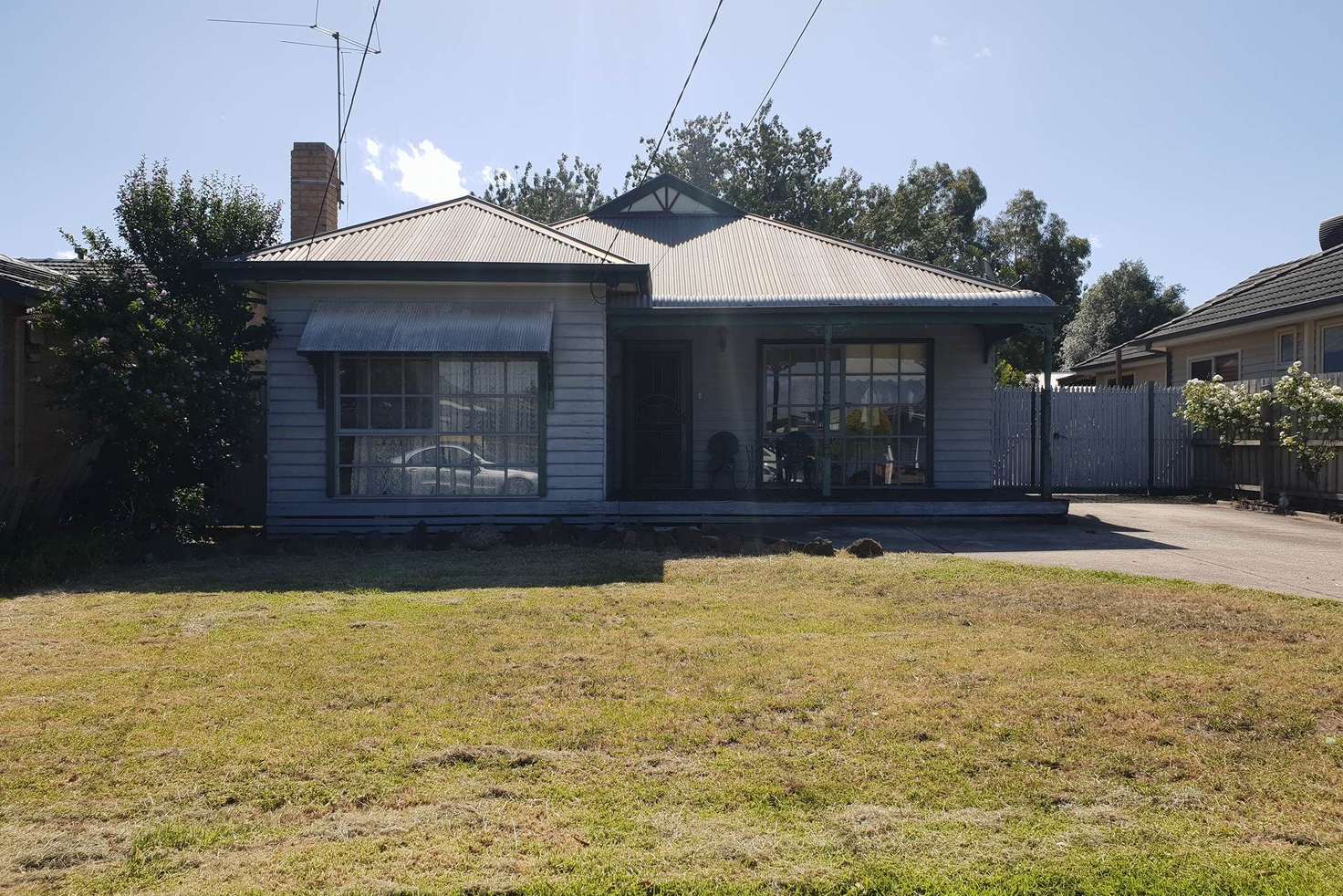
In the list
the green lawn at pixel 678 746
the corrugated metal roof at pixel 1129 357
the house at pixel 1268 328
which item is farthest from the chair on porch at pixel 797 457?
the corrugated metal roof at pixel 1129 357

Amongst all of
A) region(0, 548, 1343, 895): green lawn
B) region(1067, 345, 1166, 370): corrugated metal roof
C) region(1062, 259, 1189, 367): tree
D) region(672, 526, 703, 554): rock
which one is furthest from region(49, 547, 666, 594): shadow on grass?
region(1062, 259, 1189, 367): tree

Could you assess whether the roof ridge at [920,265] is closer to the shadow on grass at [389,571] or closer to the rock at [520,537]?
the shadow on grass at [389,571]

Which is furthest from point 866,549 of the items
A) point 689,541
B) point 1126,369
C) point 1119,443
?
point 1126,369

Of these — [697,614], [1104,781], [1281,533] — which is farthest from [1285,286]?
[1104,781]

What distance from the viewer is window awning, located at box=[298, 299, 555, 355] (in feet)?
32.9

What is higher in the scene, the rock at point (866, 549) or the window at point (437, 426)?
the window at point (437, 426)

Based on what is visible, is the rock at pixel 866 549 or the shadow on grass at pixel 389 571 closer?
the shadow on grass at pixel 389 571

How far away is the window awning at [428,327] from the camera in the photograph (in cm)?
1003

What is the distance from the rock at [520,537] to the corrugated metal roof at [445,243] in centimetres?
298

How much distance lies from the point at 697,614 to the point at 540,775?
111 inches

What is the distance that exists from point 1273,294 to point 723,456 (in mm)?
10955

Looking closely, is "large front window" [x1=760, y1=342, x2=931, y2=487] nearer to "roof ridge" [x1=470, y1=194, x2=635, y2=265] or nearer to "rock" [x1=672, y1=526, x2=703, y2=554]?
"roof ridge" [x1=470, y1=194, x2=635, y2=265]

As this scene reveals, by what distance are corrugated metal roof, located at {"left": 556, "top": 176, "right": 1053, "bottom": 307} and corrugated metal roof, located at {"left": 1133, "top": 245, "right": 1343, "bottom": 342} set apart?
644 cm

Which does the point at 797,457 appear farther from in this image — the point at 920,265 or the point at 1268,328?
the point at 1268,328
